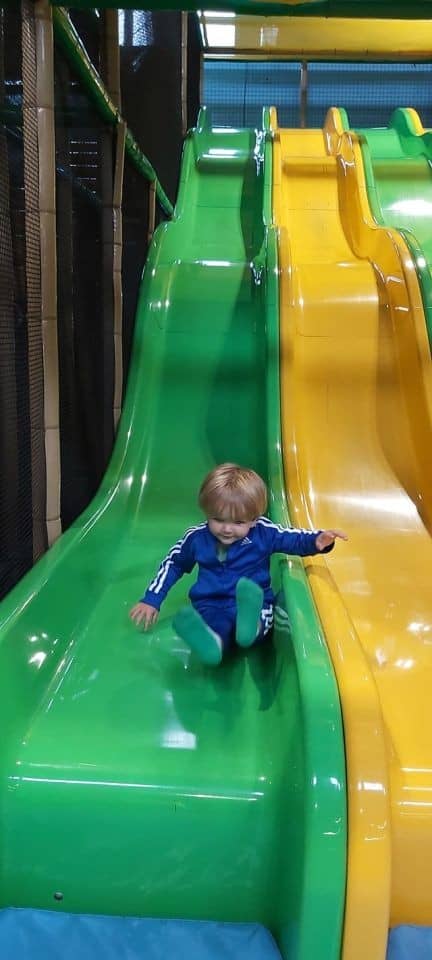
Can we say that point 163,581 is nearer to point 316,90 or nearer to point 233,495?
point 233,495

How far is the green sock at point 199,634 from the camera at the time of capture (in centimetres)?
187

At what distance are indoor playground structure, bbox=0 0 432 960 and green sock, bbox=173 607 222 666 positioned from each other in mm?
105

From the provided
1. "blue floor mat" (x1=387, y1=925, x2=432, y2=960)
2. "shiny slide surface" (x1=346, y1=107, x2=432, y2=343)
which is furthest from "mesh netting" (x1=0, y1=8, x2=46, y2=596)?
"shiny slide surface" (x1=346, y1=107, x2=432, y2=343)

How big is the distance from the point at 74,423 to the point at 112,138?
1532 mm

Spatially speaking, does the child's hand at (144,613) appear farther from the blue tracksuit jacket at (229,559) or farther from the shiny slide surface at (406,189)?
the shiny slide surface at (406,189)

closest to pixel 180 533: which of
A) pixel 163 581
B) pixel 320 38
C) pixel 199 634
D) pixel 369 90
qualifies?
pixel 163 581

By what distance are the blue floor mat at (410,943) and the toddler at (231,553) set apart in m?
0.71

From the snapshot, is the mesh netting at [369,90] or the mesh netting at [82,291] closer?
the mesh netting at [82,291]

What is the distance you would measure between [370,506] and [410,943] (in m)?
1.78

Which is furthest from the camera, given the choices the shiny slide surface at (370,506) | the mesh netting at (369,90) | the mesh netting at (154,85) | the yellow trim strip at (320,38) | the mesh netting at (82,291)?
the mesh netting at (369,90)

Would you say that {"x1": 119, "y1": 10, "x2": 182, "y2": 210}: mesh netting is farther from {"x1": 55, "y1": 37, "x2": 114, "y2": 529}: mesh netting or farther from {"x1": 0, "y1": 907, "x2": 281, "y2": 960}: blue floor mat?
{"x1": 0, "y1": 907, "x2": 281, "y2": 960}: blue floor mat

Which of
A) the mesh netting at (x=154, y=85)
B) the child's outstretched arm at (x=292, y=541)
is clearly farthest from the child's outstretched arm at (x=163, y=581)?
the mesh netting at (x=154, y=85)

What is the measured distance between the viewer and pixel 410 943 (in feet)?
4.60

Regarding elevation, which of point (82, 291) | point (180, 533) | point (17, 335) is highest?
point (82, 291)
